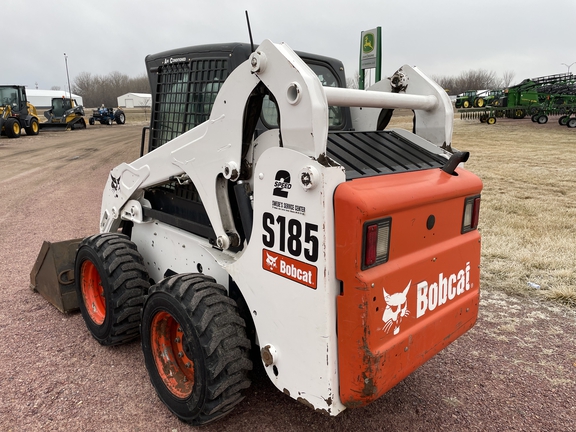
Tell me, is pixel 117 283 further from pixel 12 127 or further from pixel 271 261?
pixel 12 127

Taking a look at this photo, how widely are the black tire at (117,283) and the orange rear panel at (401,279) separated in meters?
1.70

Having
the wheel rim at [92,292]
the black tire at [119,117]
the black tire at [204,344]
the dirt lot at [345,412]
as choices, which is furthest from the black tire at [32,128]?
the black tire at [204,344]

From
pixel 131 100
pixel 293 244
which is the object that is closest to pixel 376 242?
pixel 293 244

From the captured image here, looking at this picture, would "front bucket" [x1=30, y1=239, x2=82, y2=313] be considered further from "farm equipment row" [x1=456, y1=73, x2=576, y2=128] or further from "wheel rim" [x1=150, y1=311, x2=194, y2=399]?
"farm equipment row" [x1=456, y1=73, x2=576, y2=128]

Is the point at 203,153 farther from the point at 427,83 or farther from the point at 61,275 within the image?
the point at 61,275

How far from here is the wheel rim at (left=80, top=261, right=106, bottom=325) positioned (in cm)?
362

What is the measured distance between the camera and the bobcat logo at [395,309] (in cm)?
212

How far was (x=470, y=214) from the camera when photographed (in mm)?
2707

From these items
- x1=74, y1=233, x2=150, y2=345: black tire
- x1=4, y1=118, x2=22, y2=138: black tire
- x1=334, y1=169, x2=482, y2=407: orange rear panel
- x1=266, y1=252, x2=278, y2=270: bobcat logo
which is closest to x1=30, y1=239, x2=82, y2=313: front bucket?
x1=74, y1=233, x2=150, y2=345: black tire

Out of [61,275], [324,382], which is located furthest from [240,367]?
[61,275]

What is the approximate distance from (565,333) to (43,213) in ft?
26.6

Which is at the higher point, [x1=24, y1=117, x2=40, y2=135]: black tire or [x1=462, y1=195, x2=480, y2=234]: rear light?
[x1=24, y1=117, x2=40, y2=135]: black tire

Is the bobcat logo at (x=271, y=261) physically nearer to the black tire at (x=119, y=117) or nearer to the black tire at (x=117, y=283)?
the black tire at (x=117, y=283)

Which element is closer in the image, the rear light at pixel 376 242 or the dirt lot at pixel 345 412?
the rear light at pixel 376 242
